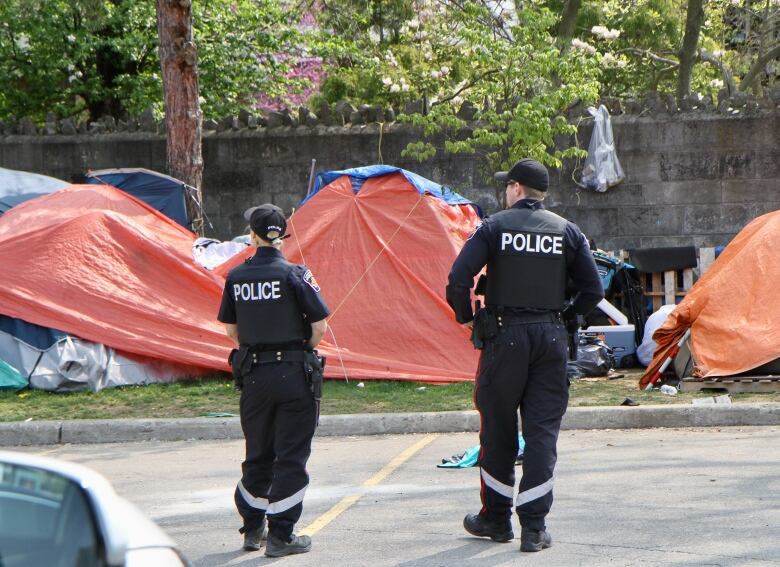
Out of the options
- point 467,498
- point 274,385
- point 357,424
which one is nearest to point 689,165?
point 357,424

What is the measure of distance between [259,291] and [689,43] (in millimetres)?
15467

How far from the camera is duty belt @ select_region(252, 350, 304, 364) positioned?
5824mm

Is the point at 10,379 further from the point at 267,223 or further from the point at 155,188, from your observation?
the point at 267,223

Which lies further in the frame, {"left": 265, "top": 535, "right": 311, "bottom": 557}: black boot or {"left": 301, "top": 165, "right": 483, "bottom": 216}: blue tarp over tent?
{"left": 301, "top": 165, "right": 483, "bottom": 216}: blue tarp over tent

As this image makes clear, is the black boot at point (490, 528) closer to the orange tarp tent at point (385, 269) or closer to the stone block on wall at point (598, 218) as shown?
the orange tarp tent at point (385, 269)

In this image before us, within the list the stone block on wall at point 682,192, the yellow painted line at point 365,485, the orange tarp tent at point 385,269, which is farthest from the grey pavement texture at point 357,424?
the stone block on wall at point 682,192

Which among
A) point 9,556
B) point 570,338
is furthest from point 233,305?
point 9,556

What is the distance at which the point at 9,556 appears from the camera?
2682mm

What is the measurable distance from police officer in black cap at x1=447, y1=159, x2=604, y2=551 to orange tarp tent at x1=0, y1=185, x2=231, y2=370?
5895mm

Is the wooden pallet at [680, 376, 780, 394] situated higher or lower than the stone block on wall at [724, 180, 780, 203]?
lower

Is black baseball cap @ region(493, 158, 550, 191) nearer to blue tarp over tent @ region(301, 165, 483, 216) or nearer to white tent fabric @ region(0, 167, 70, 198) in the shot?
blue tarp over tent @ region(301, 165, 483, 216)

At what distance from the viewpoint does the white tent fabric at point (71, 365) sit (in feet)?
36.3

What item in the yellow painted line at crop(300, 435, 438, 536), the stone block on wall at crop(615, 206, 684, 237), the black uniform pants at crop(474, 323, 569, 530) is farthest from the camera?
the stone block on wall at crop(615, 206, 684, 237)

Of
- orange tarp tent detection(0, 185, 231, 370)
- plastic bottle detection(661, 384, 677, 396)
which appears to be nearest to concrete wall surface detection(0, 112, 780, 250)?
orange tarp tent detection(0, 185, 231, 370)
